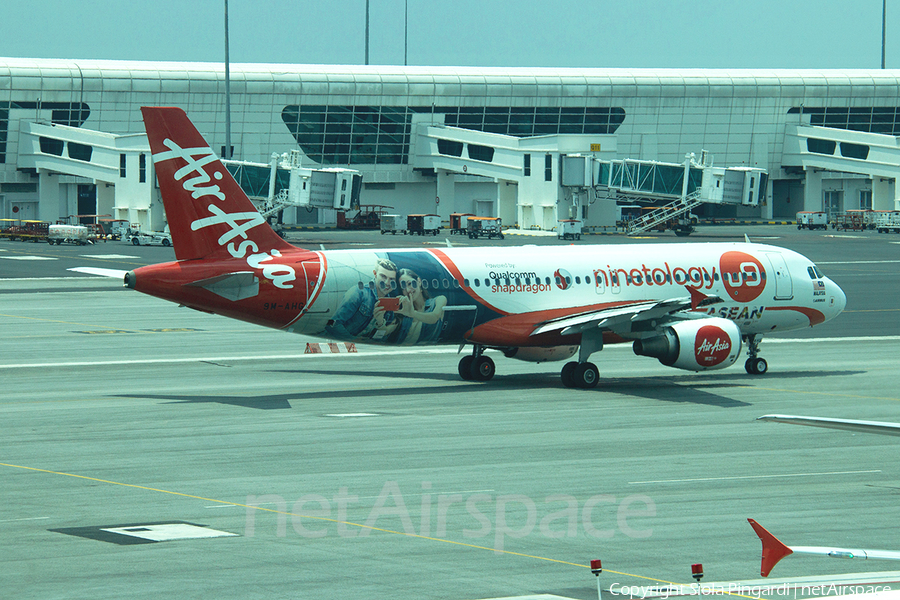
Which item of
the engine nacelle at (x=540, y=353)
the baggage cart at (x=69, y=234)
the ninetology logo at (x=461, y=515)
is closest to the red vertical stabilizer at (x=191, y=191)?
the engine nacelle at (x=540, y=353)

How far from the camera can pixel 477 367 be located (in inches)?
1505

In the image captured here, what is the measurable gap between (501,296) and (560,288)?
2133mm

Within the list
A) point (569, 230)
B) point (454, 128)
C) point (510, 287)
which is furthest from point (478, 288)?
point (454, 128)

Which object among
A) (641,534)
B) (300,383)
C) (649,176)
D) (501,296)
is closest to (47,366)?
(300,383)

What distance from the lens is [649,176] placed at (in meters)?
135

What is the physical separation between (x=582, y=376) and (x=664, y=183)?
10310cm

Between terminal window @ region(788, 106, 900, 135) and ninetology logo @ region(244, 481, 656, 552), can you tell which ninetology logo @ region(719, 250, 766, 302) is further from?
terminal window @ region(788, 106, 900, 135)

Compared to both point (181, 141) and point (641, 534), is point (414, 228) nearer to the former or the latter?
point (181, 141)

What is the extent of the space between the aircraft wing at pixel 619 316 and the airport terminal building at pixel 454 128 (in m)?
92.8

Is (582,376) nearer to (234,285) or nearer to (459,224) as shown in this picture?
(234,285)

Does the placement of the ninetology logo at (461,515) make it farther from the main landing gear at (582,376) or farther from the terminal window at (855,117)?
the terminal window at (855,117)

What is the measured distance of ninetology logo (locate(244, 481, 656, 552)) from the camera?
62.2ft

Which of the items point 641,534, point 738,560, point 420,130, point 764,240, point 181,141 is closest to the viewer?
point 738,560

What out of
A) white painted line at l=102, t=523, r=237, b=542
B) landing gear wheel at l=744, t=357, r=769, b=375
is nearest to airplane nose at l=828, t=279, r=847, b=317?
landing gear wheel at l=744, t=357, r=769, b=375
